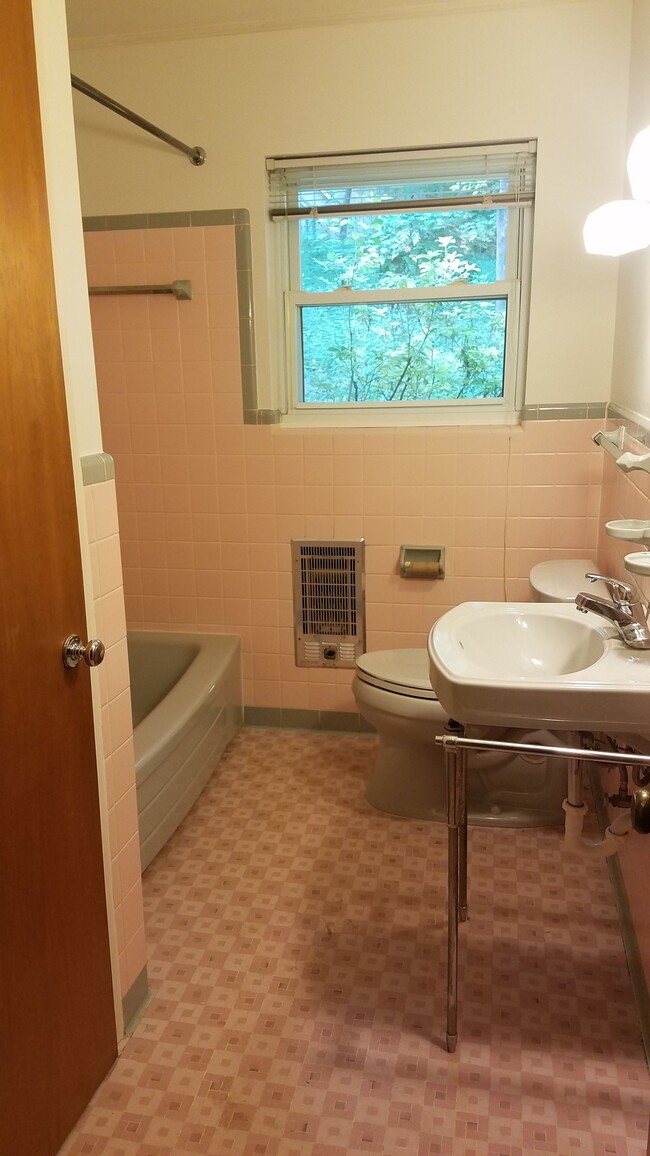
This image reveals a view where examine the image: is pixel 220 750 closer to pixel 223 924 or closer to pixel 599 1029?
pixel 223 924

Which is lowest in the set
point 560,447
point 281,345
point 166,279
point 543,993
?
point 543,993

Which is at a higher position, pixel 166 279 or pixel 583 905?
pixel 166 279

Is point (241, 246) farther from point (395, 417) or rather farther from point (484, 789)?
point (484, 789)

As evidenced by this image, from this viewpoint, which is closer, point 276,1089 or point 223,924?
point 276,1089

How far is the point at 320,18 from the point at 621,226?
4.18 ft

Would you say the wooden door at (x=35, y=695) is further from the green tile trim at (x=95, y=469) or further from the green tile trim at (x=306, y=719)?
the green tile trim at (x=306, y=719)

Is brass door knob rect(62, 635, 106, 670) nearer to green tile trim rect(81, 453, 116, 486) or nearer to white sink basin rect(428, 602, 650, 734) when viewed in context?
green tile trim rect(81, 453, 116, 486)

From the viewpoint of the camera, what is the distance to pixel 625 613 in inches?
55.5

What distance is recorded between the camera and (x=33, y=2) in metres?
1.21

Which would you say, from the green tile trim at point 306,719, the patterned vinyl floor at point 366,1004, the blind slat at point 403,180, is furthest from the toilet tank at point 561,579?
the blind slat at point 403,180

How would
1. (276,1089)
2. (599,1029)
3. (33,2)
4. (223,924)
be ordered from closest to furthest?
(33,2) < (276,1089) < (599,1029) < (223,924)

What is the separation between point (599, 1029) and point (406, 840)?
0.75 meters

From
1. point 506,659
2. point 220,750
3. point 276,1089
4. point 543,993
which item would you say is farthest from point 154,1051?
point 220,750

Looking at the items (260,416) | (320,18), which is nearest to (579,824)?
(260,416)
